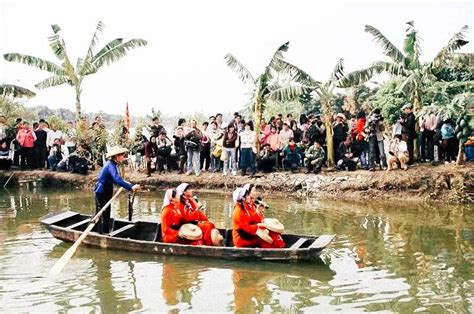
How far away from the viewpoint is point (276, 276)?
9.05m

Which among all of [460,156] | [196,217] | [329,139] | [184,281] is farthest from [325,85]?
[184,281]

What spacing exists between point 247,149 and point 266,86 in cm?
215

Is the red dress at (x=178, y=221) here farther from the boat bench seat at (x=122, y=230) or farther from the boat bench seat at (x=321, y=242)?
the boat bench seat at (x=321, y=242)

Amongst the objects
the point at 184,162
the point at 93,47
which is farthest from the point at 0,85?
the point at 184,162

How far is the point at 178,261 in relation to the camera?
9938 mm

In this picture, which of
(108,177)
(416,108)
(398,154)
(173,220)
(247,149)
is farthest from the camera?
(247,149)

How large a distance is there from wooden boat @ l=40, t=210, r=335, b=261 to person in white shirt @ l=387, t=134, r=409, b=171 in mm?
6631

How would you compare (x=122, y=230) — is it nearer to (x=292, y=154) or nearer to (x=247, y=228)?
(x=247, y=228)

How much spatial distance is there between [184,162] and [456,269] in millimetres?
10889

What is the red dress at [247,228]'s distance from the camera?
9.71 m

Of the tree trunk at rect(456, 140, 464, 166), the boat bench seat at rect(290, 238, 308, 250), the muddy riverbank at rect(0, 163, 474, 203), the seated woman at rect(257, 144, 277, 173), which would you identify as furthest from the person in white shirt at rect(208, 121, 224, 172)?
the boat bench seat at rect(290, 238, 308, 250)

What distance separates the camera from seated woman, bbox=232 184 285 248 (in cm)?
971

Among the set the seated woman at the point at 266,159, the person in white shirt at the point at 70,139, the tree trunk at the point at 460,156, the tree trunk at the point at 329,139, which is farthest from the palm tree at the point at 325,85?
the person in white shirt at the point at 70,139

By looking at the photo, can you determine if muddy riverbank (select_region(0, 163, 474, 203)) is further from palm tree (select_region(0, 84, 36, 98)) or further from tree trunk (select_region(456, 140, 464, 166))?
palm tree (select_region(0, 84, 36, 98))
